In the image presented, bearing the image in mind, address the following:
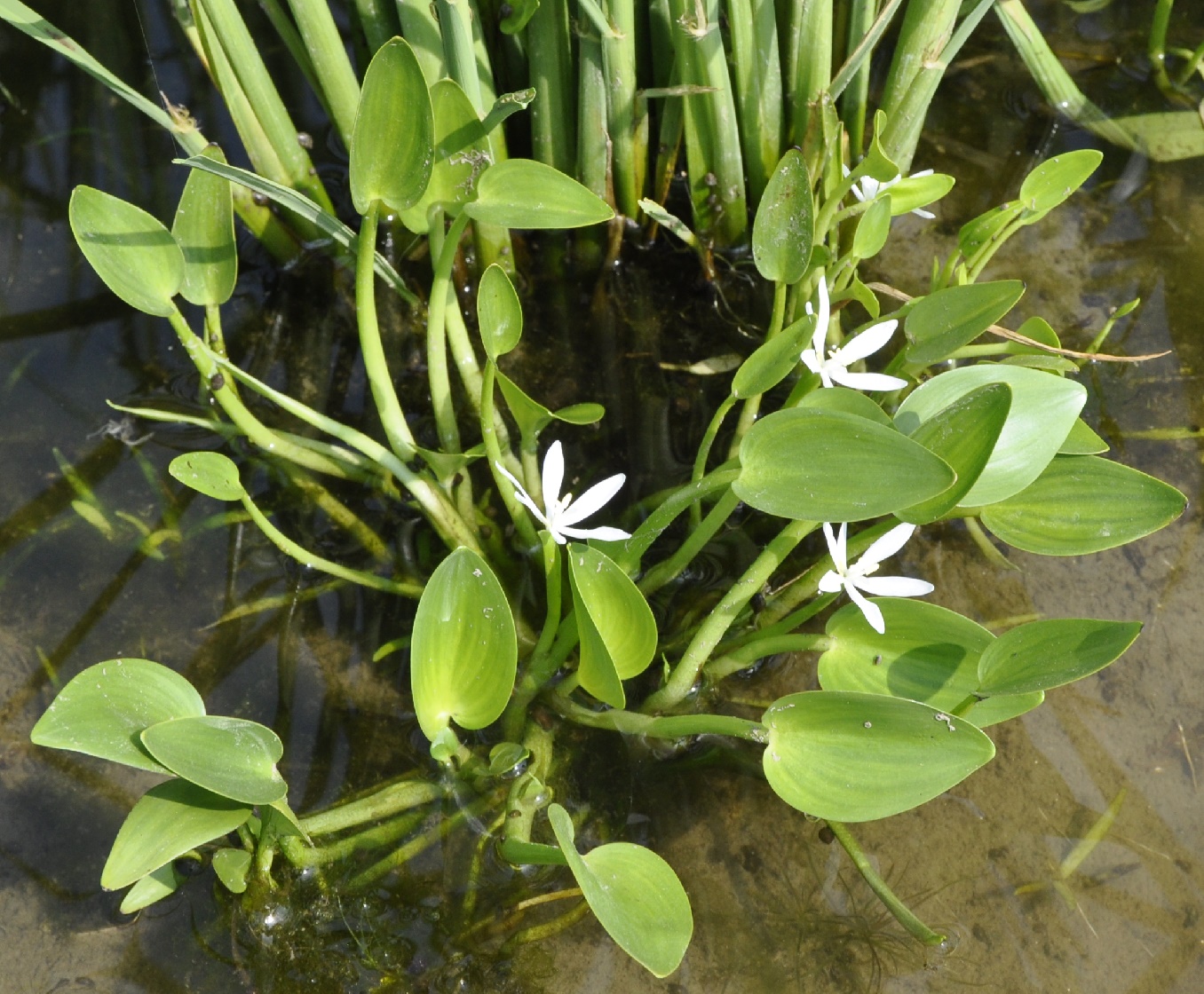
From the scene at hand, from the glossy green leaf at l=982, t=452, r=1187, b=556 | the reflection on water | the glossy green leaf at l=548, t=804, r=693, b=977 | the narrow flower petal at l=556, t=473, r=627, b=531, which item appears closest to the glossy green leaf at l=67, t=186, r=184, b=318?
the reflection on water

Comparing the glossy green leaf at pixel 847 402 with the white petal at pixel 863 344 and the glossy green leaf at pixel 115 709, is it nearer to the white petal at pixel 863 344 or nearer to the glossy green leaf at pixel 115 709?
the white petal at pixel 863 344

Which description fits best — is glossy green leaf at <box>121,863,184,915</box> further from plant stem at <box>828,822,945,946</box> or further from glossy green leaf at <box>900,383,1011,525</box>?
glossy green leaf at <box>900,383,1011,525</box>

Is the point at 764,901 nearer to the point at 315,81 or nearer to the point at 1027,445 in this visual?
the point at 1027,445

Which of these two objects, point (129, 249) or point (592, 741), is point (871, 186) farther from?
point (129, 249)

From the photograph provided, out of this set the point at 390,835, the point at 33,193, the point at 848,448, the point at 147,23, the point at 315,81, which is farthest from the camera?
the point at 147,23

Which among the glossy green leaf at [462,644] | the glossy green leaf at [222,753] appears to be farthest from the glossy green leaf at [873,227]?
the glossy green leaf at [222,753]

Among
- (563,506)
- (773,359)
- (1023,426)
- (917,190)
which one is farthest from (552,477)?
(917,190)

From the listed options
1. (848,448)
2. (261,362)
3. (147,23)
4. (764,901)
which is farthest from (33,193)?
(764,901)
